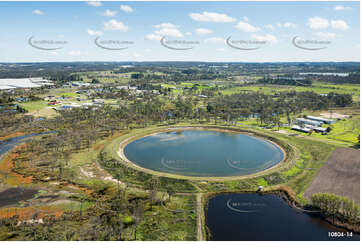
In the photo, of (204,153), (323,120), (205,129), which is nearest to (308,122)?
(323,120)

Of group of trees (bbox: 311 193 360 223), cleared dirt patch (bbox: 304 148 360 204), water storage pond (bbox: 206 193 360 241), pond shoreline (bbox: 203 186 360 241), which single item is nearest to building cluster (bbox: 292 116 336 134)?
cleared dirt patch (bbox: 304 148 360 204)

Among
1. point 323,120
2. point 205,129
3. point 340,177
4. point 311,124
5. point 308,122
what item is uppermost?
point 323,120

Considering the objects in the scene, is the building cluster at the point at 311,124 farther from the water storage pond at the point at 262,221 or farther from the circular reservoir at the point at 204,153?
the water storage pond at the point at 262,221

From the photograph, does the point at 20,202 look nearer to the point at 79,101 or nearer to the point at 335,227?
the point at 335,227

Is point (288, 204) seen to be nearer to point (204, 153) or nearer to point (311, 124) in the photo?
point (204, 153)

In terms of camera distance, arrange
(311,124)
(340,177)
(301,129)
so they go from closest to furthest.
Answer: (340,177) < (301,129) < (311,124)

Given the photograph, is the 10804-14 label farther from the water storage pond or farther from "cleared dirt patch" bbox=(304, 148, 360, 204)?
"cleared dirt patch" bbox=(304, 148, 360, 204)
